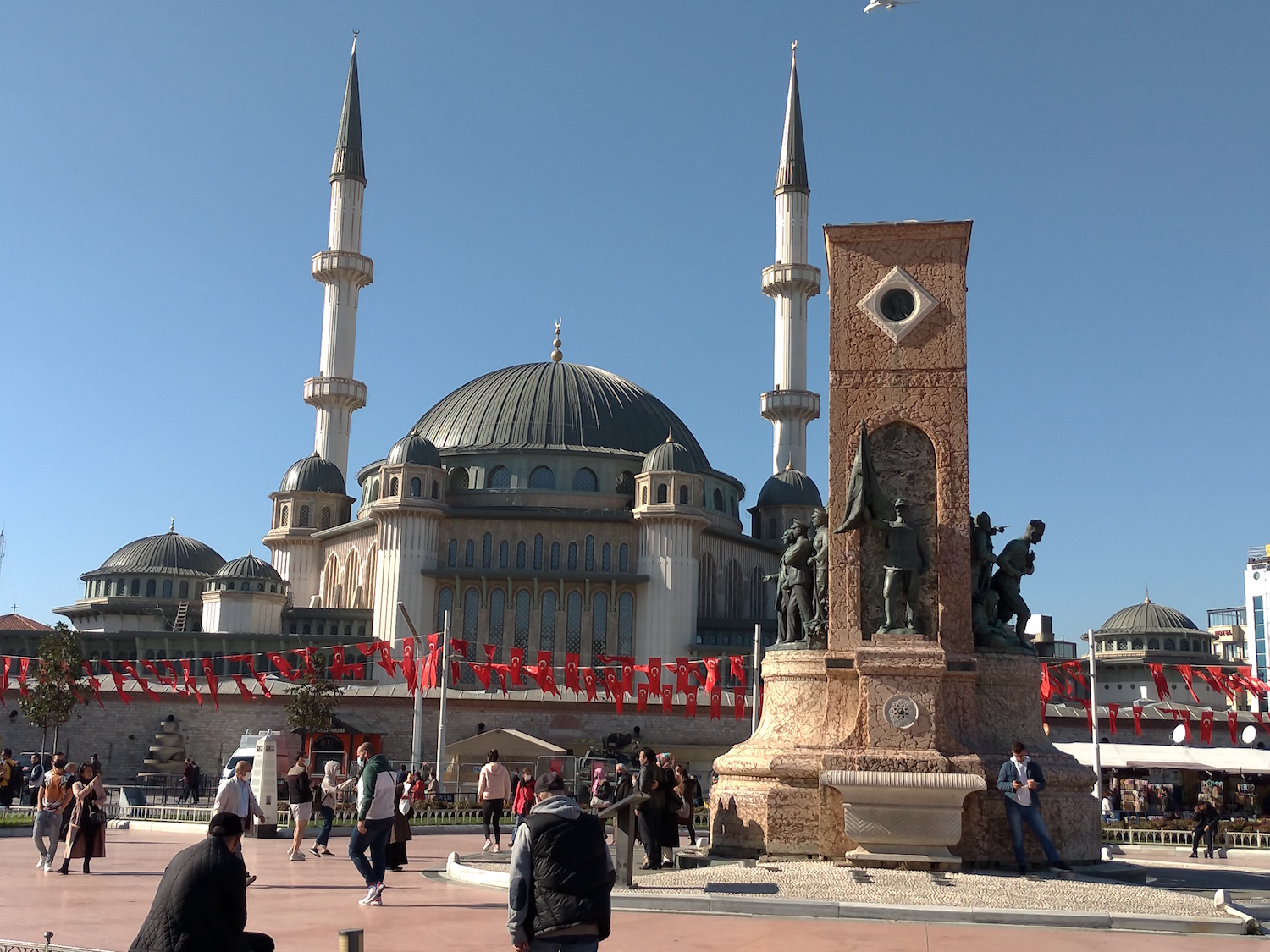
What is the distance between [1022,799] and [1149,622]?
64219 millimetres

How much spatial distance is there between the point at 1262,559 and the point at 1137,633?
89.7 feet

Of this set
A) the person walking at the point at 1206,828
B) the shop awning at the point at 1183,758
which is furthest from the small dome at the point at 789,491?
the person walking at the point at 1206,828

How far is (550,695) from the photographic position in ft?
142

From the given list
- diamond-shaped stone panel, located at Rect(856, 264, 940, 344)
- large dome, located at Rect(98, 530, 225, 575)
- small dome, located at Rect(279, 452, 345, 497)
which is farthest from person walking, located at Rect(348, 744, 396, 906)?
large dome, located at Rect(98, 530, 225, 575)

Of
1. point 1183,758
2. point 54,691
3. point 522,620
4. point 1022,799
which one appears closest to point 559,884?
point 1022,799

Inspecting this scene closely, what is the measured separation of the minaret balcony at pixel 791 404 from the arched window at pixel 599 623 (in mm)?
12273

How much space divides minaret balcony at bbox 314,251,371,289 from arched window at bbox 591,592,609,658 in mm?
17734

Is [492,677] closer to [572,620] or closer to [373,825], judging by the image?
[572,620]

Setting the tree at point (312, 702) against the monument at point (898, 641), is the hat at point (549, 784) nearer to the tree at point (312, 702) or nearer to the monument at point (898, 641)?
the monument at point (898, 641)

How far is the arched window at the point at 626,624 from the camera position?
174 feet

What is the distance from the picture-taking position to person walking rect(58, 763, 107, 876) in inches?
502

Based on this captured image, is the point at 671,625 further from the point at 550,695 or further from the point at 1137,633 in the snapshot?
the point at 1137,633

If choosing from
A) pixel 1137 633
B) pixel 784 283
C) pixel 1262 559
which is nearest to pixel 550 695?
Result: pixel 784 283

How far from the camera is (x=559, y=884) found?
559 cm
